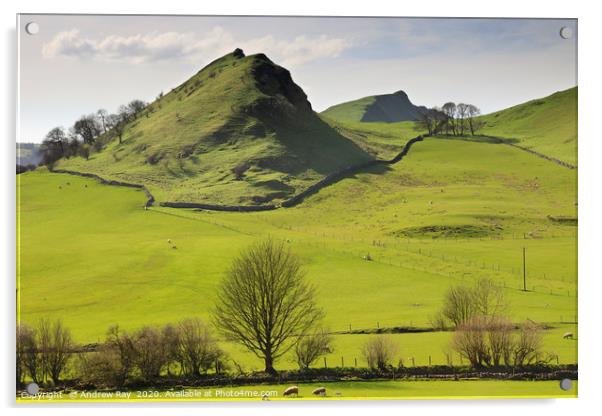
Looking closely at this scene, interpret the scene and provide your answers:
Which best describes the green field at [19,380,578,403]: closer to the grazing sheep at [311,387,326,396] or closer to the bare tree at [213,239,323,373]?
the grazing sheep at [311,387,326,396]

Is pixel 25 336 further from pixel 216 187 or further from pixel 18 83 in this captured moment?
pixel 216 187

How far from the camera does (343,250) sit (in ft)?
148

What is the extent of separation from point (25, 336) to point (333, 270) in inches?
773

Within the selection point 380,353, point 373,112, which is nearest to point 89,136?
point 380,353

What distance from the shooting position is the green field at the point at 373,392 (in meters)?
24.6

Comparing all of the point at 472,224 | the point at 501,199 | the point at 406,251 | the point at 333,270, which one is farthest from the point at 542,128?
the point at 333,270

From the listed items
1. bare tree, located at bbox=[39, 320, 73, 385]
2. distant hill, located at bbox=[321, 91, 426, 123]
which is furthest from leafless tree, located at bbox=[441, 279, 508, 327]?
distant hill, located at bbox=[321, 91, 426, 123]

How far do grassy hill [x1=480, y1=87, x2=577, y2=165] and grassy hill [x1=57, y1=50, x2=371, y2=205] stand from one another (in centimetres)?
1724

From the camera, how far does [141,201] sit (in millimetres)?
57031

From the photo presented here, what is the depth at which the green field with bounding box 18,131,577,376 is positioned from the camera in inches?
1275

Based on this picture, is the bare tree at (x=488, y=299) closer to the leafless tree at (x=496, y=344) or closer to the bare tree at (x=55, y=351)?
the leafless tree at (x=496, y=344)

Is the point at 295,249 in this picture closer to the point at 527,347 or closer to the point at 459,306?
the point at 459,306

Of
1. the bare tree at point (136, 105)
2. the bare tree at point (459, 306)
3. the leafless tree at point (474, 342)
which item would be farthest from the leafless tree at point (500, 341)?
the bare tree at point (136, 105)

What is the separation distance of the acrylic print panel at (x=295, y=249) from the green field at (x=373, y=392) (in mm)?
72
